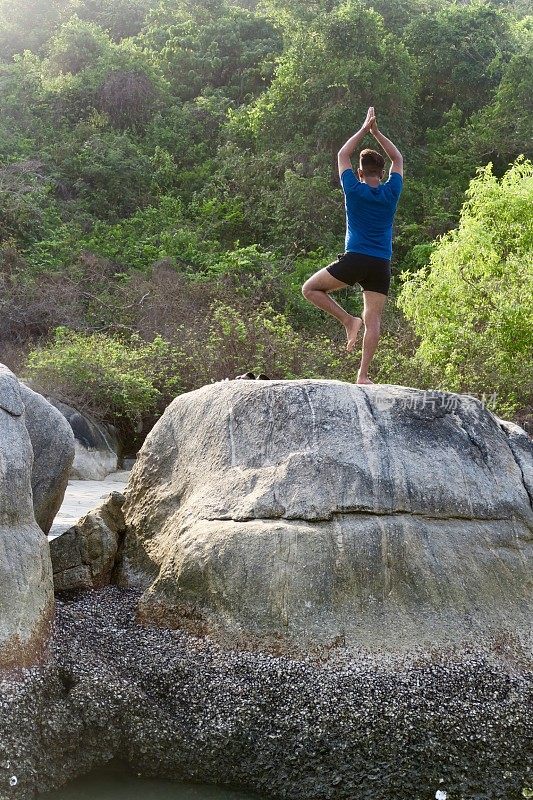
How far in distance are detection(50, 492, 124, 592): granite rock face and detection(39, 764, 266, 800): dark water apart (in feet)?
5.16

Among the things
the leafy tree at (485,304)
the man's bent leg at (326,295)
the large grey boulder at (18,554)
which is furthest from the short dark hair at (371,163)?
the leafy tree at (485,304)

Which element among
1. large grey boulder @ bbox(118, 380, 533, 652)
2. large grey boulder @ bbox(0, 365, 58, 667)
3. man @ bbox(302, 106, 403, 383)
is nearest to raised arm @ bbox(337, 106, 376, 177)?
man @ bbox(302, 106, 403, 383)

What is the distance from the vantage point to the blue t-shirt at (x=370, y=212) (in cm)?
620

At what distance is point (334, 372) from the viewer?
14094mm

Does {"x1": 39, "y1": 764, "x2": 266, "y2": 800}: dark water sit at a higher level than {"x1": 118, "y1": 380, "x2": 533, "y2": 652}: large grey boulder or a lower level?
lower

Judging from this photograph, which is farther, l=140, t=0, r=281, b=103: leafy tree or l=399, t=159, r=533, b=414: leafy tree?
l=140, t=0, r=281, b=103: leafy tree

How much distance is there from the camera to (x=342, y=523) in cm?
523

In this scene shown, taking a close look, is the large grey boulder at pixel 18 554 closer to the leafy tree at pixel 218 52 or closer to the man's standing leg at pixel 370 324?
the man's standing leg at pixel 370 324

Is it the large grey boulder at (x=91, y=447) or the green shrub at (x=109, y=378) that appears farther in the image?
the green shrub at (x=109, y=378)

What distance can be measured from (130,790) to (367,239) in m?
3.65

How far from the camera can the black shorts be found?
20.6 ft

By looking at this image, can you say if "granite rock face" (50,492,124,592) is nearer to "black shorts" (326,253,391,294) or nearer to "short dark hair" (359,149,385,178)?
"black shorts" (326,253,391,294)

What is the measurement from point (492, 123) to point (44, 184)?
33.8 feet

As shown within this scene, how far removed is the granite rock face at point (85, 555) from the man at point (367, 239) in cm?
196
